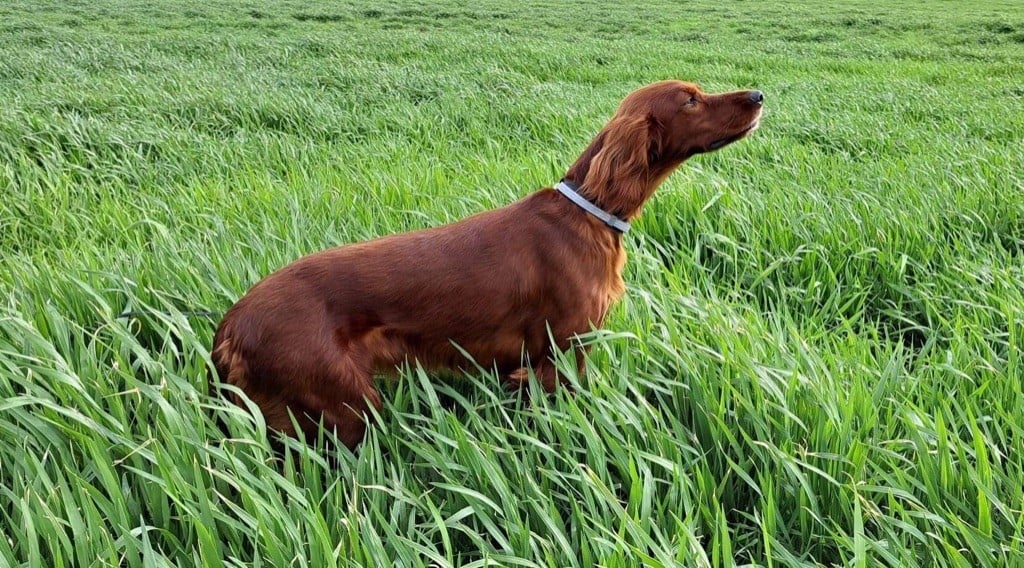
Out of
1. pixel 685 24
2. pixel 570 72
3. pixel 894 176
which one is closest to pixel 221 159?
pixel 894 176

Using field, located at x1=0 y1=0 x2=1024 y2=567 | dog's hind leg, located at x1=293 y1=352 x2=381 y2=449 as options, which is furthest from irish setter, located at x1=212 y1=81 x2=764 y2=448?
field, located at x1=0 y1=0 x2=1024 y2=567

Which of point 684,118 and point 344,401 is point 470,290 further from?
point 684,118

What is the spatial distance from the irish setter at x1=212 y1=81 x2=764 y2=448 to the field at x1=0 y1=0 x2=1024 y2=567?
0.34 ft

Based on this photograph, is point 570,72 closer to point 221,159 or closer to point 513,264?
point 221,159

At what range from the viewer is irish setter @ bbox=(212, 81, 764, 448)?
159 cm

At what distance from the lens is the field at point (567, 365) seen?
4.37ft

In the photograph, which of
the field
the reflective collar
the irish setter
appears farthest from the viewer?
the reflective collar

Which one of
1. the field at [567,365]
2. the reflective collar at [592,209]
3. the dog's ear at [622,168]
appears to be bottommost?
the field at [567,365]

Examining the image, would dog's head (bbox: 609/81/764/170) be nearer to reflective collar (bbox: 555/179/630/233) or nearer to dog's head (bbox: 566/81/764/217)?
dog's head (bbox: 566/81/764/217)

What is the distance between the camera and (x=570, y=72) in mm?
8828

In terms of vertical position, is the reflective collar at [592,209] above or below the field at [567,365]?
above

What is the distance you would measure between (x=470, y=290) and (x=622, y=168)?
548 millimetres

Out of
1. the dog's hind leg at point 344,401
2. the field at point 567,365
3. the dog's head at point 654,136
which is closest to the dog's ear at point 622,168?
the dog's head at point 654,136

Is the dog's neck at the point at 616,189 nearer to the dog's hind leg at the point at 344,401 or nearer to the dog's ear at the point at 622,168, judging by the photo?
the dog's ear at the point at 622,168
